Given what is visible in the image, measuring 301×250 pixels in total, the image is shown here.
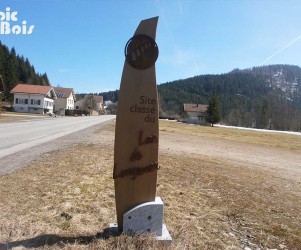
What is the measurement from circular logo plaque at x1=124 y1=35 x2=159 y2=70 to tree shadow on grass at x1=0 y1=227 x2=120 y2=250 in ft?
7.33

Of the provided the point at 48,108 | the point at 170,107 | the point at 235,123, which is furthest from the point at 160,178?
the point at 170,107

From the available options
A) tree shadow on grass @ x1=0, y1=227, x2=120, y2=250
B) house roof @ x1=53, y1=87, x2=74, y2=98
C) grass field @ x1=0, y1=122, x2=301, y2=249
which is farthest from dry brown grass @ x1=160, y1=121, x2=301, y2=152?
house roof @ x1=53, y1=87, x2=74, y2=98

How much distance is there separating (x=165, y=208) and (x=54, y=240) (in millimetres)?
2317

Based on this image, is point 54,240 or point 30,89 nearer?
point 54,240

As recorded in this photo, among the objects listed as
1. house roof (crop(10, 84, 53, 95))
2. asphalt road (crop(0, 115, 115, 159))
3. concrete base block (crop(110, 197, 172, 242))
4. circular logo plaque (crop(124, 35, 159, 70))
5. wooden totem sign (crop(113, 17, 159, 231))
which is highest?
house roof (crop(10, 84, 53, 95))

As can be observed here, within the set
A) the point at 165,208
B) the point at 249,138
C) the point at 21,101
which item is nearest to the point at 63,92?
the point at 21,101

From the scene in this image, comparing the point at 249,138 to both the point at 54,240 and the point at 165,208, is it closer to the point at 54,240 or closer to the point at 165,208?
the point at 165,208

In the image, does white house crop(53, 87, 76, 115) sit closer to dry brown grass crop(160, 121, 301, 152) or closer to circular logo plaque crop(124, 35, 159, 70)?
dry brown grass crop(160, 121, 301, 152)

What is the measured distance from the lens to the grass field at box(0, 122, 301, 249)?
162 inches

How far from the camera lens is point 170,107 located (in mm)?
163000

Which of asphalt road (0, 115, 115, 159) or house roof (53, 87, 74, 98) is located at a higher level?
house roof (53, 87, 74, 98)

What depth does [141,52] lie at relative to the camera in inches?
168

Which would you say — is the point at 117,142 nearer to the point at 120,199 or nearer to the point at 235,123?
the point at 120,199

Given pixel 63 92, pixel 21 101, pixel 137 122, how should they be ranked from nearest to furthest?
pixel 137 122 < pixel 21 101 < pixel 63 92
